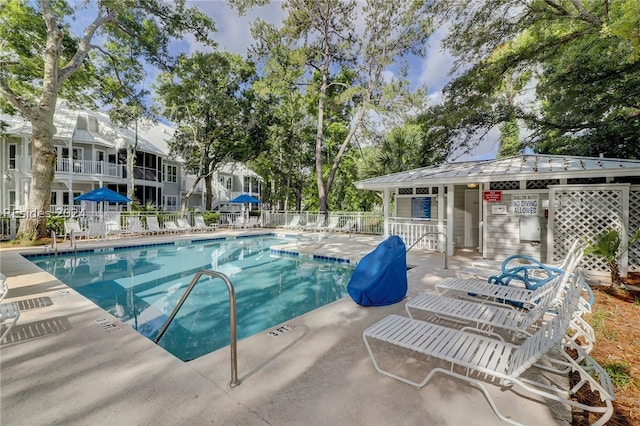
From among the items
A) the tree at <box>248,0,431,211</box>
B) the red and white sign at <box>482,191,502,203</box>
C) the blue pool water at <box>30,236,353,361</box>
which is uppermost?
the tree at <box>248,0,431,211</box>

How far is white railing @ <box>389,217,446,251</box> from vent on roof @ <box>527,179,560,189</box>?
8.68 ft

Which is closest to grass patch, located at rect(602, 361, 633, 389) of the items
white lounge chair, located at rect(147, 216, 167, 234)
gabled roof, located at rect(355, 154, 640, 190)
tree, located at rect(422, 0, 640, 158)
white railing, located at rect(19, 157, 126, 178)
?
gabled roof, located at rect(355, 154, 640, 190)

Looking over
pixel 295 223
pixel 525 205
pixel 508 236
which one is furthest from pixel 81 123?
pixel 525 205

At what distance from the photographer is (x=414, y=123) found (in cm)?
1448

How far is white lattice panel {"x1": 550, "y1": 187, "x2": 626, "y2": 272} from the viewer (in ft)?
20.3

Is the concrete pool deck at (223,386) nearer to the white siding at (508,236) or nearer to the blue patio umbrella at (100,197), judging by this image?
the white siding at (508,236)

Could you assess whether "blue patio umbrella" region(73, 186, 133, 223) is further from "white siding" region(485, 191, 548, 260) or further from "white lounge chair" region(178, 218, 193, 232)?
"white siding" region(485, 191, 548, 260)

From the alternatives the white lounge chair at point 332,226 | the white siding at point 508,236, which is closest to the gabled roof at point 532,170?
the white siding at point 508,236

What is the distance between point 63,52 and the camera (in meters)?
12.6

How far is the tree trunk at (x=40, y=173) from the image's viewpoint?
410 inches

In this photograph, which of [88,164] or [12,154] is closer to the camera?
[12,154]

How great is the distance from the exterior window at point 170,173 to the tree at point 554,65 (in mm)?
22422

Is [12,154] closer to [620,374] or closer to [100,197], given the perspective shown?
[100,197]

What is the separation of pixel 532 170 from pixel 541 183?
2.68ft
